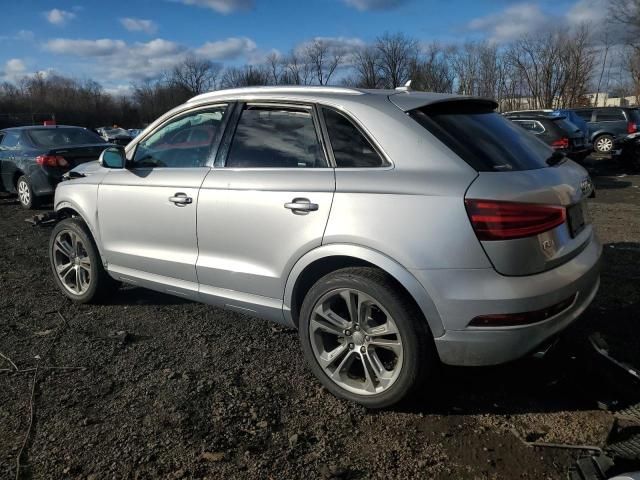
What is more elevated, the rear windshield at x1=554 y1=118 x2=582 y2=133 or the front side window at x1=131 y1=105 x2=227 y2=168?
the front side window at x1=131 y1=105 x2=227 y2=168

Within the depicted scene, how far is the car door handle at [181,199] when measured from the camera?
11.6ft

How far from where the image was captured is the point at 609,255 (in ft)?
19.0

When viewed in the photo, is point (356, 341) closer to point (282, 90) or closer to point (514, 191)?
point (514, 191)

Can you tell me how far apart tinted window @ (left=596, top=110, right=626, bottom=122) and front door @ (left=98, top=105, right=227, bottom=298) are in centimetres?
1961

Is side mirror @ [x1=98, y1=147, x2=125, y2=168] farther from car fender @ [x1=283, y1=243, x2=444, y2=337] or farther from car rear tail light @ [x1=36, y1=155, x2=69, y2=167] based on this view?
car rear tail light @ [x1=36, y1=155, x2=69, y2=167]

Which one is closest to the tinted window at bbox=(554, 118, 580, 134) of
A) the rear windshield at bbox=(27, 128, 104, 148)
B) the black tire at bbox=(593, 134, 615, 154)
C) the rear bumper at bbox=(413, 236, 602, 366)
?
the black tire at bbox=(593, 134, 615, 154)

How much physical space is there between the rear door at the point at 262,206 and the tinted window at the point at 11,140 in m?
8.62

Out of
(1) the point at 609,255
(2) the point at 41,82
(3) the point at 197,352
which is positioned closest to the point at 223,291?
(3) the point at 197,352

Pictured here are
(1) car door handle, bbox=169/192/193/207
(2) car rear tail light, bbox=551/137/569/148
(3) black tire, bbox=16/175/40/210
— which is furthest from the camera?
(2) car rear tail light, bbox=551/137/569/148

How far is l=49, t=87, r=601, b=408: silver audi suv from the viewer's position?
2527mm

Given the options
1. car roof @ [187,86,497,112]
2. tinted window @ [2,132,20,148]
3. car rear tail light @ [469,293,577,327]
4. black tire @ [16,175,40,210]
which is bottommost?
black tire @ [16,175,40,210]

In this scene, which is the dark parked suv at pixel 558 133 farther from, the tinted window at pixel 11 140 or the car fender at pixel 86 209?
the car fender at pixel 86 209

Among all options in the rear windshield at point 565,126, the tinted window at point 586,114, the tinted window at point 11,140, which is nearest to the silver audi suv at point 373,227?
the tinted window at point 11,140

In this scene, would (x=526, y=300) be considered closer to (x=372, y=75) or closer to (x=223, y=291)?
(x=223, y=291)
